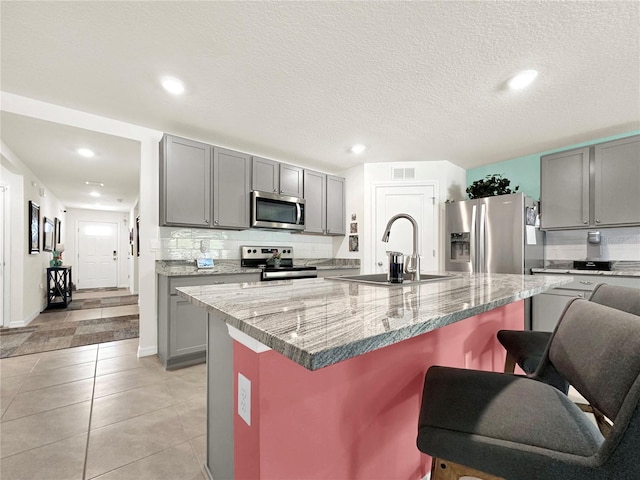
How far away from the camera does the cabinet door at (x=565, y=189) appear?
317 centimetres

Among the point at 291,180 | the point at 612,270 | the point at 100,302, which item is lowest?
the point at 100,302

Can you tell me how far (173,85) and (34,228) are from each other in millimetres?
4072

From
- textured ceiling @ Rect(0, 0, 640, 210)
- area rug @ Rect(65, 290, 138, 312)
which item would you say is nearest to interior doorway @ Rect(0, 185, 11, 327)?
textured ceiling @ Rect(0, 0, 640, 210)

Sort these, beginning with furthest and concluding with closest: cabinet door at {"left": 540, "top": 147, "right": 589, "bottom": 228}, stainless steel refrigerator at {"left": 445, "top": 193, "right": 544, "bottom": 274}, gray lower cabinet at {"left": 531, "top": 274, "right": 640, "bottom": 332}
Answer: stainless steel refrigerator at {"left": 445, "top": 193, "right": 544, "bottom": 274}
cabinet door at {"left": 540, "top": 147, "right": 589, "bottom": 228}
gray lower cabinet at {"left": 531, "top": 274, "right": 640, "bottom": 332}

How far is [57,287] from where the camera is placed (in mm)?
5137

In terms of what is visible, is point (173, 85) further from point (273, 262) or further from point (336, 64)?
point (273, 262)

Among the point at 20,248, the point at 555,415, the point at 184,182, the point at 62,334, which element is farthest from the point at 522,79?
the point at 20,248

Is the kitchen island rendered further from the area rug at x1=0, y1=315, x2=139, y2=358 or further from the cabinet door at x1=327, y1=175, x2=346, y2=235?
the cabinet door at x1=327, y1=175, x2=346, y2=235

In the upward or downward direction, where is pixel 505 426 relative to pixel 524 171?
downward

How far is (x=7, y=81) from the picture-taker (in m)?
2.24

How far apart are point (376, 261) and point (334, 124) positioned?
2.04m

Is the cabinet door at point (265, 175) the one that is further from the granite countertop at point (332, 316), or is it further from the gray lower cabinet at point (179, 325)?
the granite countertop at point (332, 316)

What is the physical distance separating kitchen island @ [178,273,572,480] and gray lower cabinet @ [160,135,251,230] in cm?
208

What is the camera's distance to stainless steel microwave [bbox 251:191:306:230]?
3426 mm
